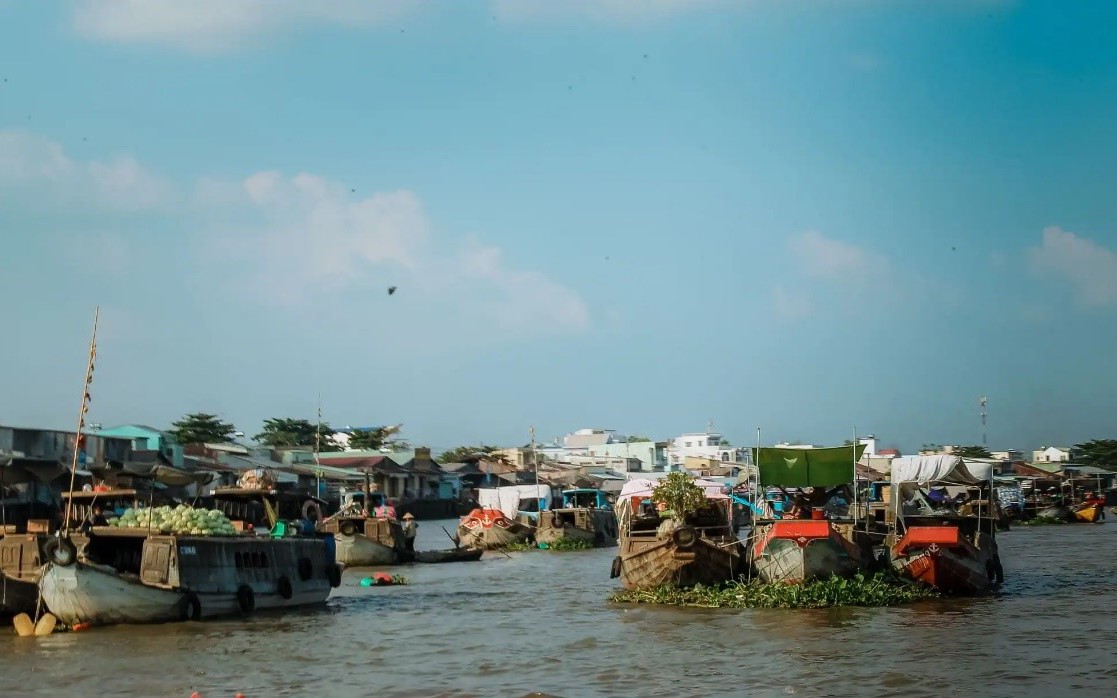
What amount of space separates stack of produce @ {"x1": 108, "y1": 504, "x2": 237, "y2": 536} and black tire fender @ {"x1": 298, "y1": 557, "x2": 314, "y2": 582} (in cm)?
236

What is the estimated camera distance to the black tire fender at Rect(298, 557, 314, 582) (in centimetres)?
2109

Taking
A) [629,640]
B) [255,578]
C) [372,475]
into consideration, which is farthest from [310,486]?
[629,640]

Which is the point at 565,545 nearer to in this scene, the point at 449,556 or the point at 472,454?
the point at 449,556

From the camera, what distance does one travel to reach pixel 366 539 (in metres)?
31.4

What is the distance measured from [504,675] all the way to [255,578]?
21.7 ft

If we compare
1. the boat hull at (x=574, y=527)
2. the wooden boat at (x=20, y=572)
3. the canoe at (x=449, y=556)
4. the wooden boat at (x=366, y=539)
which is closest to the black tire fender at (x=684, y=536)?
the wooden boat at (x=20, y=572)

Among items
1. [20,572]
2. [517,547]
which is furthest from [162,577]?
[517,547]

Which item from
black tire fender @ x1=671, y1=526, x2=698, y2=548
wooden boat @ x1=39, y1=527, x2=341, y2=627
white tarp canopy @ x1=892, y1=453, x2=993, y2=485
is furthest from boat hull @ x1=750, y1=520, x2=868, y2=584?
wooden boat @ x1=39, y1=527, x2=341, y2=627

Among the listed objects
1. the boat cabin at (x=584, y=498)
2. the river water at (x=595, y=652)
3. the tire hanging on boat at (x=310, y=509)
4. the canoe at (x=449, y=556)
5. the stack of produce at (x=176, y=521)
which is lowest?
the river water at (x=595, y=652)

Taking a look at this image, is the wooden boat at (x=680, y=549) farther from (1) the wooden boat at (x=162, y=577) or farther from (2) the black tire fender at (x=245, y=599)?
(2) the black tire fender at (x=245, y=599)

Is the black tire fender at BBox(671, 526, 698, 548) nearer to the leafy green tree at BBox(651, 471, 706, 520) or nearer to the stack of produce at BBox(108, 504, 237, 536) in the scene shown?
the leafy green tree at BBox(651, 471, 706, 520)

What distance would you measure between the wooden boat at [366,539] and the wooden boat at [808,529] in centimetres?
1323

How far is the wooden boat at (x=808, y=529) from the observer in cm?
1906

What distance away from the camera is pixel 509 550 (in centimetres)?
4025
